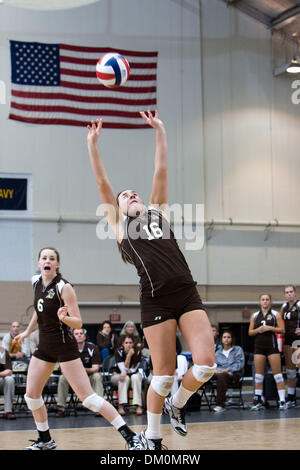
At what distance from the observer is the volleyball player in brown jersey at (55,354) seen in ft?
21.3

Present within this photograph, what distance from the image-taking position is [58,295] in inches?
264

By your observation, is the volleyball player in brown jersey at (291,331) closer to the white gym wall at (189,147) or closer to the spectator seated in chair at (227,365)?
the spectator seated in chair at (227,365)

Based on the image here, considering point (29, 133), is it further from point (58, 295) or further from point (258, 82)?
point (58, 295)

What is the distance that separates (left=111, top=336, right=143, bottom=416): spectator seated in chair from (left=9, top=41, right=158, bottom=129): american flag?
7772 mm

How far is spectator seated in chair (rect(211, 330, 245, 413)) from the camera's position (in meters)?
12.4

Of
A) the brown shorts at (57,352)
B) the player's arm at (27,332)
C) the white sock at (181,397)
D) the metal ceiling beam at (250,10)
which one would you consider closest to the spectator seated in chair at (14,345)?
the player's arm at (27,332)

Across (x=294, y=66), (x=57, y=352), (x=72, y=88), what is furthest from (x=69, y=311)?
(x=294, y=66)

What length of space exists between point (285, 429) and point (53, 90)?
11.9m

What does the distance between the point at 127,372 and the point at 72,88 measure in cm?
891

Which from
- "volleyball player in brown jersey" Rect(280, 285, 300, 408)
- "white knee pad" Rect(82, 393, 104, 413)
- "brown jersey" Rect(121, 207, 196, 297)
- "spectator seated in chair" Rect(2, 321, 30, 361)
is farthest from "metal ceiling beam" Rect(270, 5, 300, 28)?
Answer: "white knee pad" Rect(82, 393, 104, 413)

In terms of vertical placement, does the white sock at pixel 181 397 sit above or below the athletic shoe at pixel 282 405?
above

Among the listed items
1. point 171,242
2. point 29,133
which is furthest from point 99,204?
point 171,242

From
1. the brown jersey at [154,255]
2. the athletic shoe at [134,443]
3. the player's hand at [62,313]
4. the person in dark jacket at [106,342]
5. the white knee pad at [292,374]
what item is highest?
the brown jersey at [154,255]
